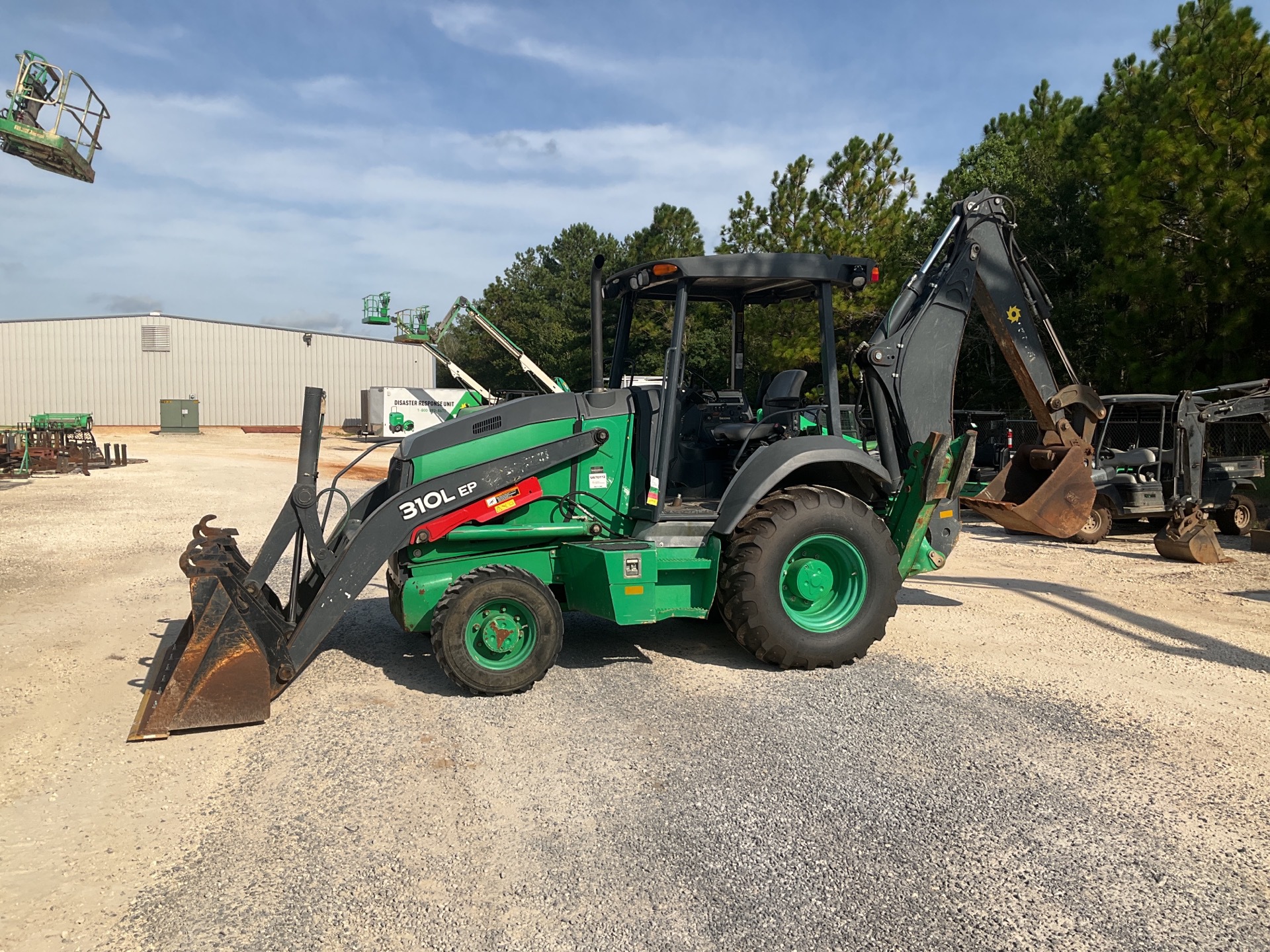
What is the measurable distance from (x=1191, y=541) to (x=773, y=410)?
693 centimetres

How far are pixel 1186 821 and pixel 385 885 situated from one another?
3.33m

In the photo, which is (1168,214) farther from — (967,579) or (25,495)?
(25,495)

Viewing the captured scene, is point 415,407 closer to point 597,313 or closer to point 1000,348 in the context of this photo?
point 1000,348

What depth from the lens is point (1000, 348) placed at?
7281mm

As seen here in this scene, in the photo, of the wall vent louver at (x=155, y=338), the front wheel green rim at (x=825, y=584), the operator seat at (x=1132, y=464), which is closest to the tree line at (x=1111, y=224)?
the front wheel green rim at (x=825, y=584)

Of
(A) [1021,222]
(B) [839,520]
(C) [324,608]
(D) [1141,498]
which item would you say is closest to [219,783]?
(C) [324,608]

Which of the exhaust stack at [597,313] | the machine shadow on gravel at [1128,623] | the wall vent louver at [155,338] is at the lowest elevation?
the machine shadow on gravel at [1128,623]

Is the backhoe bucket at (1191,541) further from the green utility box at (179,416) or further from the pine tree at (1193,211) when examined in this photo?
the green utility box at (179,416)

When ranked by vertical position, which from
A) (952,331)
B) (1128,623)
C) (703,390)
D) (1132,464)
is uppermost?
(952,331)

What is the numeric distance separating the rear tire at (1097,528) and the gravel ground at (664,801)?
5516 millimetres

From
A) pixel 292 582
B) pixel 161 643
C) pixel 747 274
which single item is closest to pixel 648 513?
pixel 747 274

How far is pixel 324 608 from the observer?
17.1 ft

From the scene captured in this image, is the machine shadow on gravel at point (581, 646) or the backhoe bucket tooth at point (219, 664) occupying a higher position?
the backhoe bucket tooth at point (219, 664)

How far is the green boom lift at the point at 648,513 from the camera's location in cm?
529
